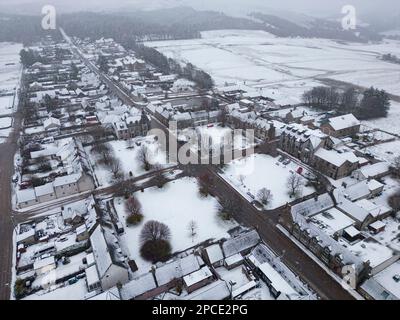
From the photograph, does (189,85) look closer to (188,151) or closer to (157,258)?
(188,151)

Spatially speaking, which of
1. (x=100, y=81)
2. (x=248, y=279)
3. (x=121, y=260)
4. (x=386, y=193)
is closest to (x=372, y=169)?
(x=386, y=193)

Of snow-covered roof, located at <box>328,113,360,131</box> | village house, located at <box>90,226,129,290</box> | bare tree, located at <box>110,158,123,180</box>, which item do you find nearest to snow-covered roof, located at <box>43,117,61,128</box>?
bare tree, located at <box>110,158,123,180</box>

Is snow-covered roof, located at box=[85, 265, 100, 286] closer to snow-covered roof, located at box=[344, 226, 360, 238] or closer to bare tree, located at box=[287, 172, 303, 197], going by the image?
bare tree, located at box=[287, 172, 303, 197]

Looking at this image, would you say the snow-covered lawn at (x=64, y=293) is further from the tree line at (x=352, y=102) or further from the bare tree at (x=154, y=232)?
the tree line at (x=352, y=102)

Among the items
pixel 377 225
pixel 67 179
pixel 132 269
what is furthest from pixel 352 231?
pixel 67 179

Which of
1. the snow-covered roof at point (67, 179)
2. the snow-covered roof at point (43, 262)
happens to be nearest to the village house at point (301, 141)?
the snow-covered roof at point (67, 179)

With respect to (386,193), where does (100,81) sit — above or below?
above
